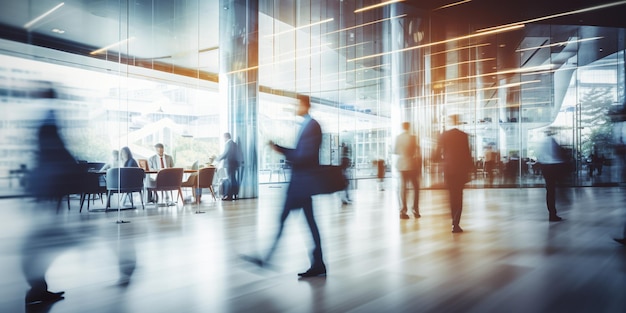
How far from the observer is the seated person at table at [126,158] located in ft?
27.8

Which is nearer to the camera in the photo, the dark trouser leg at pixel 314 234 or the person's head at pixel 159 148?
the dark trouser leg at pixel 314 234

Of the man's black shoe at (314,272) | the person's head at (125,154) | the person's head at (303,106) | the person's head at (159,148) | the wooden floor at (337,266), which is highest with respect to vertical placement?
the person's head at (303,106)

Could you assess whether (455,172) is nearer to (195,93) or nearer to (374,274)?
(374,274)

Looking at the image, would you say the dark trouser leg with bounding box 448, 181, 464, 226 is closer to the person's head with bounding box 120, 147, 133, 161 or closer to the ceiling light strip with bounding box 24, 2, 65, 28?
the person's head with bounding box 120, 147, 133, 161

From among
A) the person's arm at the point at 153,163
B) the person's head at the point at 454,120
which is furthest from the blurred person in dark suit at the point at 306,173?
the person's arm at the point at 153,163

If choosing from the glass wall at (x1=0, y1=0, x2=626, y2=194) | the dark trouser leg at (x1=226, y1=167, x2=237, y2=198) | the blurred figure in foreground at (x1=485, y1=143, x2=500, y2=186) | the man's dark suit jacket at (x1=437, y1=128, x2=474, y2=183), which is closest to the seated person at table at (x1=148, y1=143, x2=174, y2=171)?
the glass wall at (x1=0, y1=0, x2=626, y2=194)

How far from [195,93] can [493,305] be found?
1055cm

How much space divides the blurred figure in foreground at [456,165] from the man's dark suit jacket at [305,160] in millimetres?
2911

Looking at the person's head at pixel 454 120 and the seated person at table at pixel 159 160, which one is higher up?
the person's head at pixel 454 120

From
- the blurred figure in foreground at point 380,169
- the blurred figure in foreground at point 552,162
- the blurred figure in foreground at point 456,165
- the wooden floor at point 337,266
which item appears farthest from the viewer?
the blurred figure in foreground at point 380,169

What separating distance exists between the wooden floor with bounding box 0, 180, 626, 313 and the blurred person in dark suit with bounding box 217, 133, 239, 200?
10.3ft

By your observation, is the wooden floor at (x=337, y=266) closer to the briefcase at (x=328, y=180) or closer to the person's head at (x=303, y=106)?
the briefcase at (x=328, y=180)

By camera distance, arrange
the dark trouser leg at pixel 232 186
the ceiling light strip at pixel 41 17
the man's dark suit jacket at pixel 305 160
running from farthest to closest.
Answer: the ceiling light strip at pixel 41 17 → the dark trouser leg at pixel 232 186 → the man's dark suit jacket at pixel 305 160

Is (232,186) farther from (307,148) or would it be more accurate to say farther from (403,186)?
(307,148)
